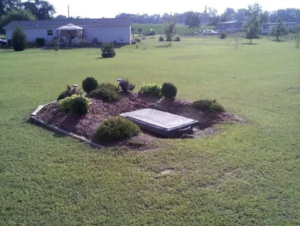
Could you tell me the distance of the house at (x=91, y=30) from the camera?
143ft

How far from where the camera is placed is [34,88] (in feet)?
44.6

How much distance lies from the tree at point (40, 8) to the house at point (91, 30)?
1411 inches

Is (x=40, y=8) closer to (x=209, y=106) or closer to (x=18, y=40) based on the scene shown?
(x=18, y=40)

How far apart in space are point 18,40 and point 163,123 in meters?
33.2

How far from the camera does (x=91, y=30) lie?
4447cm

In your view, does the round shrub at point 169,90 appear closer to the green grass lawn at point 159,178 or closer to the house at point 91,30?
the green grass lawn at point 159,178

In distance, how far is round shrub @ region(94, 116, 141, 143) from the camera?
654cm

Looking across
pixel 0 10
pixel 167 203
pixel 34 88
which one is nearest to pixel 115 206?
pixel 167 203

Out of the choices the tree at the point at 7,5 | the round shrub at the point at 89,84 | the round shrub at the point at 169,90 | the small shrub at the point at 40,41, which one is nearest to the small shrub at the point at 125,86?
the round shrub at the point at 89,84

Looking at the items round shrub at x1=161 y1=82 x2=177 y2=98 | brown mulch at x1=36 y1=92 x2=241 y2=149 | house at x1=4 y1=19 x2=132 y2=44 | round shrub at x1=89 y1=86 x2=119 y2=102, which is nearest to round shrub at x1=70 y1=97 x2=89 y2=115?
brown mulch at x1=36 y1=92 x2=241 y2=149

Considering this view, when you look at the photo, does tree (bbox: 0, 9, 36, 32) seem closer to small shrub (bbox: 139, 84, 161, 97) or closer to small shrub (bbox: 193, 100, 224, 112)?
small shrub (bbox: 139, 84, 161, 97)

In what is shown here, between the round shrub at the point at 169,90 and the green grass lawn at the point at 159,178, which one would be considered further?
the round shrub at the point at 169,90

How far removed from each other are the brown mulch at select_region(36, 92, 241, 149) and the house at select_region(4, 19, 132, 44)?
35.4m

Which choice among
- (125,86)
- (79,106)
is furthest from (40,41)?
(79,106)
